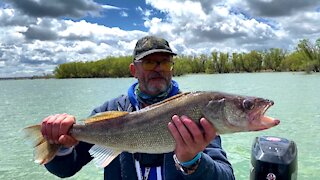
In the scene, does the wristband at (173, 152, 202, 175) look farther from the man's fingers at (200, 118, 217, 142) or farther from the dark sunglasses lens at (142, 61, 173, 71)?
the dark sunglasses lens at (142, 61, 173, 71)

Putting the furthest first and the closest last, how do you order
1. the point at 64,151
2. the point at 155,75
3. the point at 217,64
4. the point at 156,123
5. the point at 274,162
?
the point at 217,64
the point at 274,162
the point at 155,75
the point at 64,151
the point at 156,123

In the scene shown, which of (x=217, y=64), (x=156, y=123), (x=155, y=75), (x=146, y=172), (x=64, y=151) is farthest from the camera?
(x=217, y=64)

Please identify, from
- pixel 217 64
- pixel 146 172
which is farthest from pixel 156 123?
pixel 217 64

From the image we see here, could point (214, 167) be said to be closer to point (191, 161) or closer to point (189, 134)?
point (191, 161)

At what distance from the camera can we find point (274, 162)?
4.72 m

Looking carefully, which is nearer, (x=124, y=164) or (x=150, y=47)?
(x=124, y=164)

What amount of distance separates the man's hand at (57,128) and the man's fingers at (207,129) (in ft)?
3.91

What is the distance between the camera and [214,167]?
3.06 meters

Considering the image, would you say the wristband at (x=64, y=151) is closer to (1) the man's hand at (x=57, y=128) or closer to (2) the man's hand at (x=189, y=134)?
(1) the man's hand at (x=57, y=128)

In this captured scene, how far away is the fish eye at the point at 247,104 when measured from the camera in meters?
2.67

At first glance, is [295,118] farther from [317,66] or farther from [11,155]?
[317,66]

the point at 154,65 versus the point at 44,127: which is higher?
the point at 154,65

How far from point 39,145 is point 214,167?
1.50 metres

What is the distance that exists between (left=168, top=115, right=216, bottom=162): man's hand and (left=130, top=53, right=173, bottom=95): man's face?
1019 millimetres
